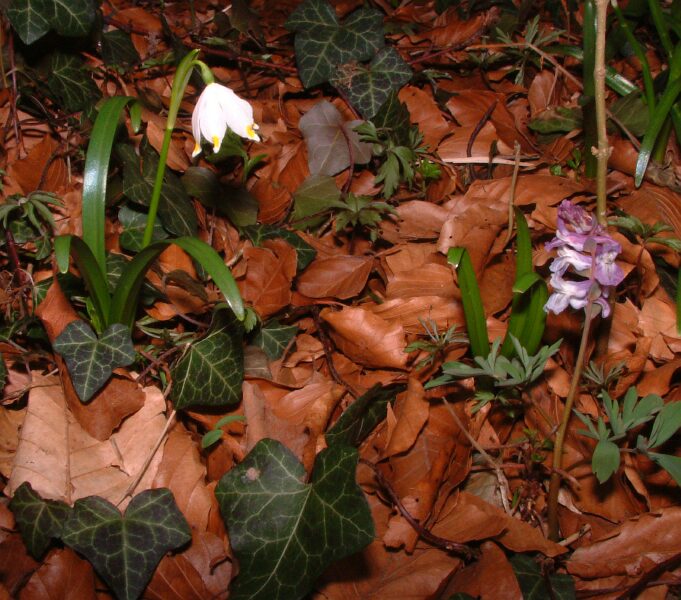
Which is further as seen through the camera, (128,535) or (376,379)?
(376,379)

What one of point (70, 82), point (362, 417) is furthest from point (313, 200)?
point (70, 82)

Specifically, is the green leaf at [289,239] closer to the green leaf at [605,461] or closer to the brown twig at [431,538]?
the brown twig at [431,538]

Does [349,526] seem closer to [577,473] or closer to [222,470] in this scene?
[222,470]

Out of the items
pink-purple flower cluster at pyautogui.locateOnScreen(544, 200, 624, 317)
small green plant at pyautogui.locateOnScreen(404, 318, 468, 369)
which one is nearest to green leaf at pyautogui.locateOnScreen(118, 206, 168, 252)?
small green plant at pyautogui.locateOnScreen(404, 318, 468, 369)

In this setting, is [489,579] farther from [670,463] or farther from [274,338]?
[274,338]

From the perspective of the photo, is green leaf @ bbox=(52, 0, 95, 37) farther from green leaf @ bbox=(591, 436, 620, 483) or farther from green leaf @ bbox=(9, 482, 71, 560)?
green leaf @ bbox=(591, 436, 620, 483)
